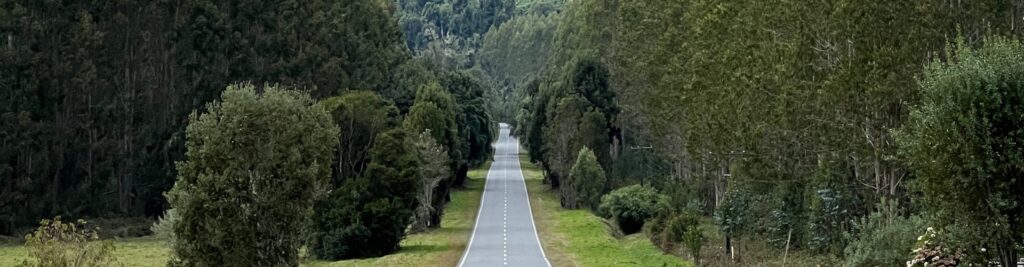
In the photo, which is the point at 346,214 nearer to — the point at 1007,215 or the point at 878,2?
the point at 878,2

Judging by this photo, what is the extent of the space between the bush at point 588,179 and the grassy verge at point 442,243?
590 cm

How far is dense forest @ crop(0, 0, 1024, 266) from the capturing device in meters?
25.4

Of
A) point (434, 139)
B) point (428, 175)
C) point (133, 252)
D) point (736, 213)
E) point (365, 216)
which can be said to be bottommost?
point (133, 252)

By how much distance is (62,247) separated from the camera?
925 inches

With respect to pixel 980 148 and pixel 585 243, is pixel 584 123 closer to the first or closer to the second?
pixel 585 243

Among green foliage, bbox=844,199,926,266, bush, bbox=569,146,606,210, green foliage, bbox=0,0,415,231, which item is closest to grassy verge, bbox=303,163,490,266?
bush, bbox=569,146,606,210

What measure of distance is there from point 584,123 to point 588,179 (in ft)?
19.5

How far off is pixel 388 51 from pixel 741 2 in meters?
51.7

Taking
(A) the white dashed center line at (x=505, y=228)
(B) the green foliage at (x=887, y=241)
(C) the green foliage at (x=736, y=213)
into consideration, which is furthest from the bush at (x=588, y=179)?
(B) the green foliage at (x=887, y=241)

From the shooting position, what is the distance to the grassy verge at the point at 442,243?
1938 inches

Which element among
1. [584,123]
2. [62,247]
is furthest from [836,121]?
[584,123]

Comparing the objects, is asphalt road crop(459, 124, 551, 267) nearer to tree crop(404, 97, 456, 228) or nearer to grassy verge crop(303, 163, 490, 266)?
grassy verge crop(303, 163, 490, 266)

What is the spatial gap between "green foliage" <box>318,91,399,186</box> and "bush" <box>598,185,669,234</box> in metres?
11.8

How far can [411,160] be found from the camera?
5594cm
